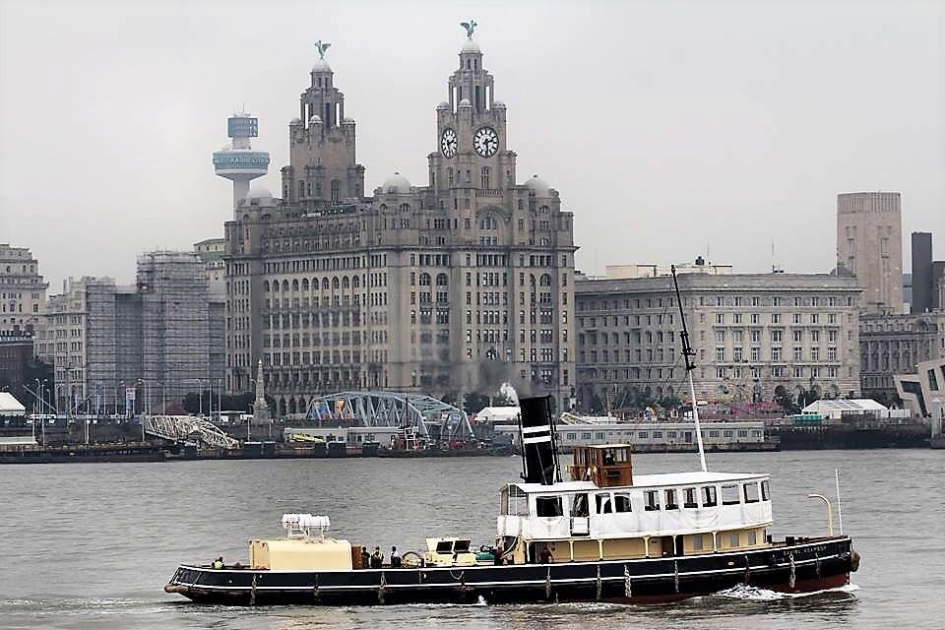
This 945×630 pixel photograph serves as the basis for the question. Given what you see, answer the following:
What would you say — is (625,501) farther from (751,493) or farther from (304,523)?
(304,523)

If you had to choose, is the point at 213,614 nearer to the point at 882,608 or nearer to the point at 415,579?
the point at 415,579

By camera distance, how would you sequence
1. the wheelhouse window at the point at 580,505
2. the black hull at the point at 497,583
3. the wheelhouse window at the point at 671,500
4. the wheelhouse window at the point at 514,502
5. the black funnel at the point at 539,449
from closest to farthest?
the black hull at the point at 497,583, the wheelhouse window at the point at 580,505, the wheelhouse window at the point at 671,500, the wheelhouse window at the point at 514,502, the black funnel at the point at 539,449

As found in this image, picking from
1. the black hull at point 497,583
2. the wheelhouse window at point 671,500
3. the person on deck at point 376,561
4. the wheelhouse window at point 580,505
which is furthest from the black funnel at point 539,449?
the person on deck at point 376,561

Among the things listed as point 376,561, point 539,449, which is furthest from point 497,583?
point 539,449

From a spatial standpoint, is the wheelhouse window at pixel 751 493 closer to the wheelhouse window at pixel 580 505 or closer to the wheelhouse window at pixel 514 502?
the wheelhouse window at pixel 580 505

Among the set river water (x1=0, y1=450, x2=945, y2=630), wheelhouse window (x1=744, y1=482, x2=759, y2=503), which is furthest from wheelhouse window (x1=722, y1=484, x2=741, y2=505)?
river water (x1=0, y1=450, x2=945, y2=630)

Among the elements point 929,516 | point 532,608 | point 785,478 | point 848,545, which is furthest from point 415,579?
point 785,478

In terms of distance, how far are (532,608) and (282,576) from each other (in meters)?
7.57

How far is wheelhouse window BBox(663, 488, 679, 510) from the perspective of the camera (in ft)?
265

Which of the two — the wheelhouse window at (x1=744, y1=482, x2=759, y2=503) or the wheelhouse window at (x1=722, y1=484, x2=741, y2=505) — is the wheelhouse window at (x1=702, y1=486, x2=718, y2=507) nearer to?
the wheelhouse window at (x1=722, y1=484, x2=741, y2=505)

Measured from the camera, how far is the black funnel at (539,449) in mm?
81250

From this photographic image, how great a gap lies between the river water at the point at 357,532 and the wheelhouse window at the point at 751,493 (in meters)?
2.94

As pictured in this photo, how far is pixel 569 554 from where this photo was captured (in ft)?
264

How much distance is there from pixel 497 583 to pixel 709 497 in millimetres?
7111
